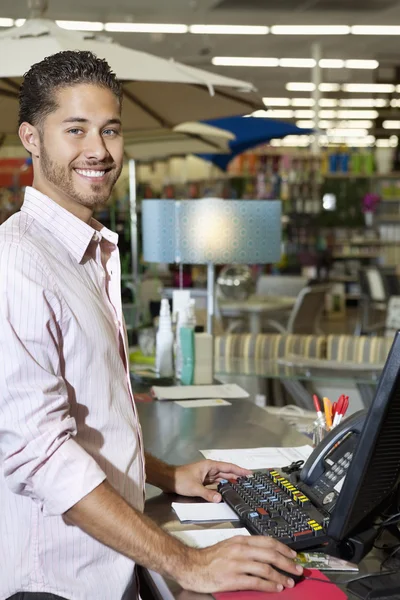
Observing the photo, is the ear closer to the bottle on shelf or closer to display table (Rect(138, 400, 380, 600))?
display table (Rect(138, 400, 380, 600))

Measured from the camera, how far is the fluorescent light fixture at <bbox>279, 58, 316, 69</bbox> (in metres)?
11.9

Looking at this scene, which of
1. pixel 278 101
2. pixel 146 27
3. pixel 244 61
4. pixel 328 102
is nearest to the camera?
pixel 146 27

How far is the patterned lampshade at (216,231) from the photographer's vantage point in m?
3.29

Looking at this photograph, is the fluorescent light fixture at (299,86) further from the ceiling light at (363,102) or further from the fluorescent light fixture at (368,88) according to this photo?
the ceiling light at (363,102)

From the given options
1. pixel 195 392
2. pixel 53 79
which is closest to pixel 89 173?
pixel 53 79

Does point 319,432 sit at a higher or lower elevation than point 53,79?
lower

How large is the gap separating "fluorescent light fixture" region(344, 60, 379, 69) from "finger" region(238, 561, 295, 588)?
1161cm

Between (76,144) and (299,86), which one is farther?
(299,86)

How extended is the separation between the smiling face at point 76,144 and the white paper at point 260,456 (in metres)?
0.74

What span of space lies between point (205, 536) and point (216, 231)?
1.98 meters

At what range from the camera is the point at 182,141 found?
7359 mm

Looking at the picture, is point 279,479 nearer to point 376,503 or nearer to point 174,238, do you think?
point 376,503

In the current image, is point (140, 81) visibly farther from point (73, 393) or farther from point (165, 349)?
point (73, 393)

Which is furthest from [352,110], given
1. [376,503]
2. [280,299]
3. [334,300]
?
[376,503]
